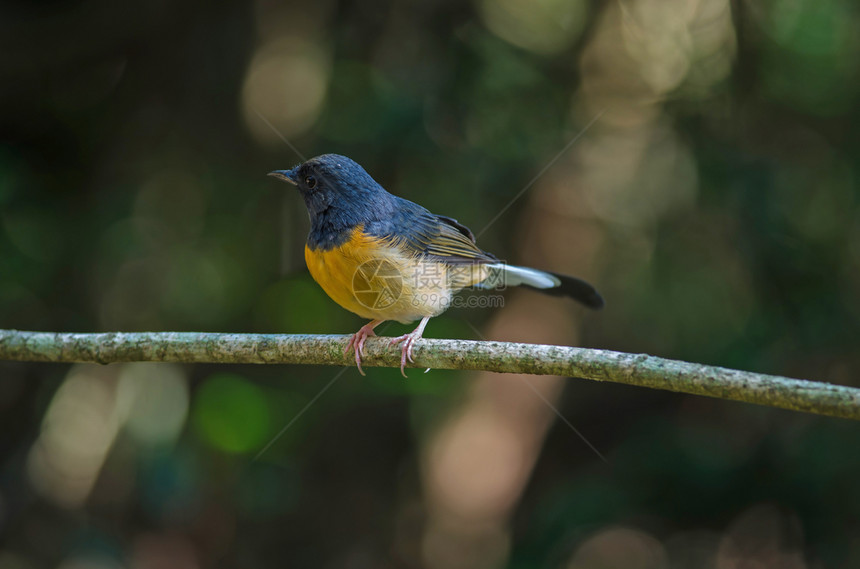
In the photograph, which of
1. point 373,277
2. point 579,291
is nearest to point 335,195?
point 373,277

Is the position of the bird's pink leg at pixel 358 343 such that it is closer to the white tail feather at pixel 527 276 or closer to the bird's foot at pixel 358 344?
the bird's foot at pixel 358 344

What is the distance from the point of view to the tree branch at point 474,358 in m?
2.19

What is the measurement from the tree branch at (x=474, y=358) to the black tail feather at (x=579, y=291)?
1466mm

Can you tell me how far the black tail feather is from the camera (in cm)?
443

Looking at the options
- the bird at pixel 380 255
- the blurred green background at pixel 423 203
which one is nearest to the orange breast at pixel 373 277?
the bird at pixel 380 255

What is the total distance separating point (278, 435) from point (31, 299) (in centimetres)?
235

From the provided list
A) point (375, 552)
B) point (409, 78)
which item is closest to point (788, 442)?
point (375, 552)

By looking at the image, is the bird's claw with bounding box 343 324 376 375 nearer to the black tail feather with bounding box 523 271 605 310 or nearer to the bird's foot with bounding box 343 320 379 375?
the bird's foot with bounding box 343 320 379 375

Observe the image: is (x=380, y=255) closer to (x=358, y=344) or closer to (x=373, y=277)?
(x=373, y=277)

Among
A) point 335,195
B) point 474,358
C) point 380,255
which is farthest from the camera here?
point 335,195

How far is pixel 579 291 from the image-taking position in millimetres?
4500

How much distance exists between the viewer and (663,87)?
5.86m

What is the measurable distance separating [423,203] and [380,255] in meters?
2.03

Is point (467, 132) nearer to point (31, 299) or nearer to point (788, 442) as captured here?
point (788, 442)
